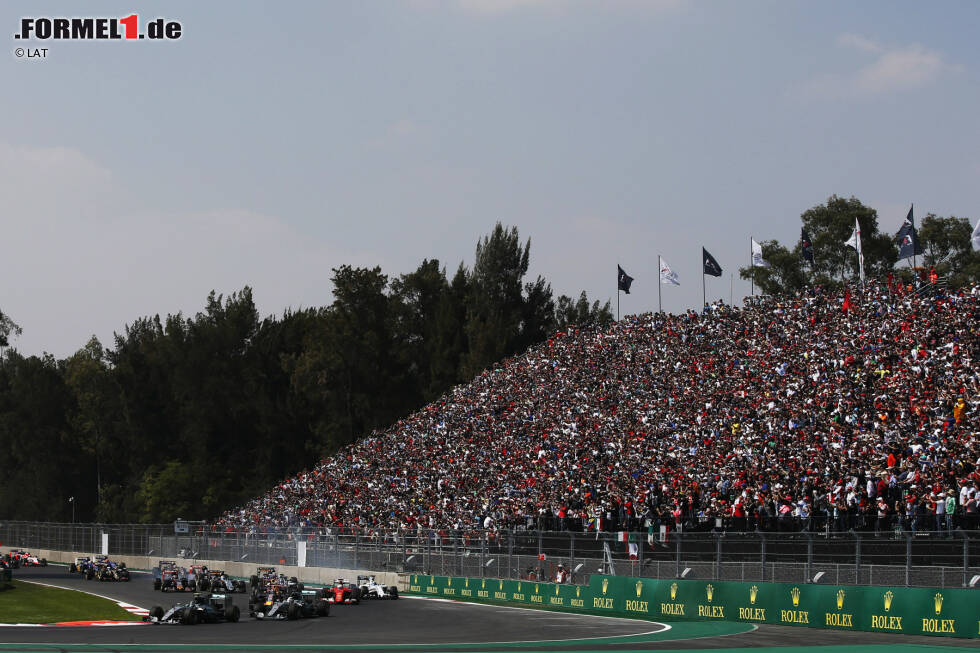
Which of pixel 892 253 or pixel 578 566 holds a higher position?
pixel 892 253

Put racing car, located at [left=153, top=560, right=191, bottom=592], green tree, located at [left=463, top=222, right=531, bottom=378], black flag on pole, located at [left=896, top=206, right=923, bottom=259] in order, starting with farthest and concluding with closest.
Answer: green tree, located at [left=463, top=222, right=531, bottom=378]
black flag on pole, located at [left=896, top=206, right=923, bottom=259]
racing car, located at [left=153, top=560, right=191, bottom=592]

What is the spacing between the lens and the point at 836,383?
130 feet

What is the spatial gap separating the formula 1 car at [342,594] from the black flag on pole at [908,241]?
2541cm

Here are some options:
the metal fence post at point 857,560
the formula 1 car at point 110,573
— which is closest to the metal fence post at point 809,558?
the metal fence post at point 857,560

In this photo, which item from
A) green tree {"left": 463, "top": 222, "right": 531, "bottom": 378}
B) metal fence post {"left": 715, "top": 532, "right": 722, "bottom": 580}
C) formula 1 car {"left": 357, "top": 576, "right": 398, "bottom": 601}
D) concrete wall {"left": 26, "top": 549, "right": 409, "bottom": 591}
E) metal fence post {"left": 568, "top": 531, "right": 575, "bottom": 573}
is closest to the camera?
metal fence post {"left": 715, "top": 532, "right": 722, "bottom": 580}

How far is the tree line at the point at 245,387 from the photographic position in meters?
86.9

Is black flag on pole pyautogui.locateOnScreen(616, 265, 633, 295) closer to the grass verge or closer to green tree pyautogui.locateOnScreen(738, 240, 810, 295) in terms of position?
green tree pyautogui.locateOnScreen(738, 240, 810, 295)

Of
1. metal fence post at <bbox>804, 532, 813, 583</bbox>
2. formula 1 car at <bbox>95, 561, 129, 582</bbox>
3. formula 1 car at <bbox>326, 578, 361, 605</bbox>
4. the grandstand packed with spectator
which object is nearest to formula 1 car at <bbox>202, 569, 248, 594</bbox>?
formula 1 car at <bbox>326, 578, 361, 605</bbox>

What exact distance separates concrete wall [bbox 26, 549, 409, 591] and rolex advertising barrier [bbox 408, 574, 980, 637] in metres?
6.30

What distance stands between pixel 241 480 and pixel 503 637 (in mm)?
70856

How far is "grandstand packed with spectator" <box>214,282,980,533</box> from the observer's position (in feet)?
109

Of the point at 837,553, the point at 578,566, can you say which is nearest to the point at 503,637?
the point at 837,553

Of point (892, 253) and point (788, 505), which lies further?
point (892, 253)

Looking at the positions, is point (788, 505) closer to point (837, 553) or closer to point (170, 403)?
point (837, 553)
